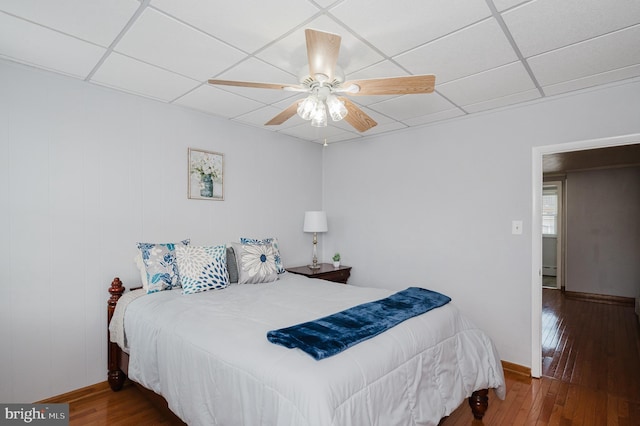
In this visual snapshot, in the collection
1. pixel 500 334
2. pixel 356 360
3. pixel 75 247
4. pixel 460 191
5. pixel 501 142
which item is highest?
pixel 501 142

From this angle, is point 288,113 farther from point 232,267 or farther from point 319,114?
point 232,267

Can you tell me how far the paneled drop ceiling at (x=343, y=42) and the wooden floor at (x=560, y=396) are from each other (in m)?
2.48

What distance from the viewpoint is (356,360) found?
1.50 m

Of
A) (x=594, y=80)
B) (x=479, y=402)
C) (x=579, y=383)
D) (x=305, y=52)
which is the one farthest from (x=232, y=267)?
(x=594, y=80)

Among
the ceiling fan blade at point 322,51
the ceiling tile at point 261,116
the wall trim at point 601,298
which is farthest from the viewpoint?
the wall trim at point 601,298

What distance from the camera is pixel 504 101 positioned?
3.03 m

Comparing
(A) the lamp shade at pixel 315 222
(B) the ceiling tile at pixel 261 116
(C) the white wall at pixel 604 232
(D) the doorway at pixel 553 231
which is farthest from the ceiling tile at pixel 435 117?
(D) the doorway at pixel 553 231

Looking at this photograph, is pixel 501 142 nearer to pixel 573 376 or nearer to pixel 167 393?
pixel 573 376

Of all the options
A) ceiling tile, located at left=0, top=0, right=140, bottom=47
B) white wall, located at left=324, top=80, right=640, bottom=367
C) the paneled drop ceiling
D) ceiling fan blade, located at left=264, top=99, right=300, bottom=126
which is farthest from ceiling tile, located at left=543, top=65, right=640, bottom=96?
ceiling tile, located at left=0, top=0, right=140, bottom=47

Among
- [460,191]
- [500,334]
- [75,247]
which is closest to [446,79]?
[460,191]

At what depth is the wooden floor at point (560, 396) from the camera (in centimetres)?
232

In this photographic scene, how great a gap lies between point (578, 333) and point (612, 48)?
135 inches

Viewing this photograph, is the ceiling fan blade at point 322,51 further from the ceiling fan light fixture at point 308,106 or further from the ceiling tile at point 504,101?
the ceiling tile at point 504,101

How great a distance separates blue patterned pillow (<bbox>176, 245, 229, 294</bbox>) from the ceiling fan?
1.49 meters
